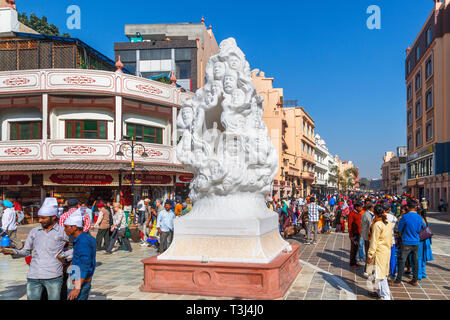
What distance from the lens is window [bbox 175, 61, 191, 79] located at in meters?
31.4

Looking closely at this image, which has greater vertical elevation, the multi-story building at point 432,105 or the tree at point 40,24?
the tree at point 40,24

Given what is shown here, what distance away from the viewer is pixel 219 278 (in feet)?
19.3

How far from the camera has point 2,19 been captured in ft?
77.4

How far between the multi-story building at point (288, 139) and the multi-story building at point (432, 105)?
13.0 meters

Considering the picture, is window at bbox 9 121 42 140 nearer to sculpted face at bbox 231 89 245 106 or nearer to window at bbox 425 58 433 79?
sculpted face at bbox 231 89 245 106

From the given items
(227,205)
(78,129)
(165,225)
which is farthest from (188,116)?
(78,129)

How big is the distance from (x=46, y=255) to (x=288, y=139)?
140 ft

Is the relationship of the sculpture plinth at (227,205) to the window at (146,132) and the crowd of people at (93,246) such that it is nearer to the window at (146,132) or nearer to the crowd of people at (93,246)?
the crowd of people at (93,246)

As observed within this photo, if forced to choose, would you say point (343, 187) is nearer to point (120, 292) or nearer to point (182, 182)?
point (182, 182)

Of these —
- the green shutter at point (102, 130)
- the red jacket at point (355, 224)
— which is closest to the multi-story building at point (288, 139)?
the green shutter at point (102, 130)

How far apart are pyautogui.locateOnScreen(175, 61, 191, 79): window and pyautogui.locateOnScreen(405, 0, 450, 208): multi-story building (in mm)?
21466

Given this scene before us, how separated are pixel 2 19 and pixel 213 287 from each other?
25.2 metres

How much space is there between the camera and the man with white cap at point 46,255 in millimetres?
3943
